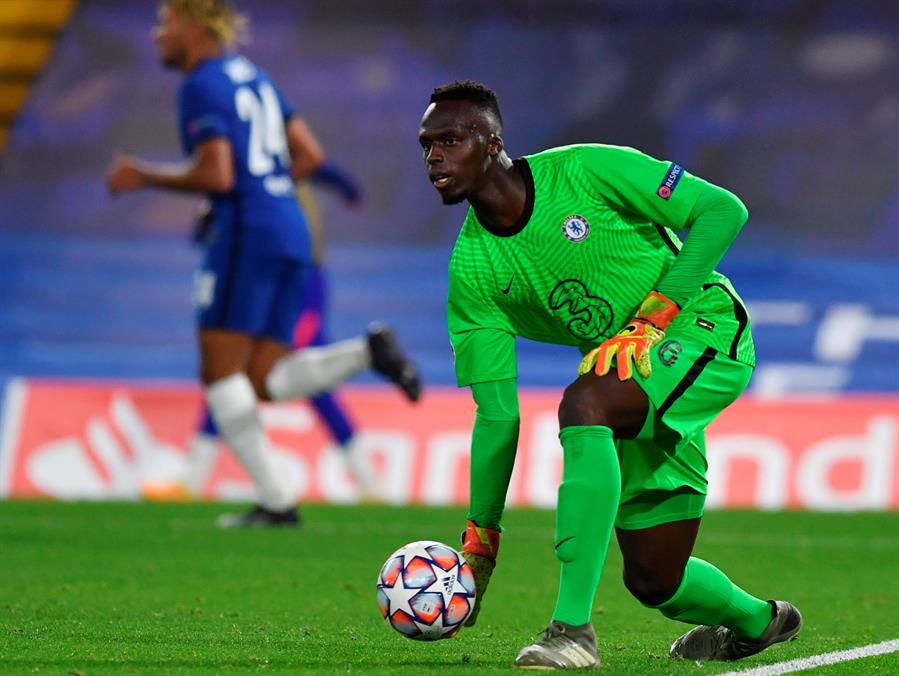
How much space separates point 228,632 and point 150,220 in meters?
9.71

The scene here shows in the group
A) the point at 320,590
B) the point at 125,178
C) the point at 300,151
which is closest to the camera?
the point at 320,590

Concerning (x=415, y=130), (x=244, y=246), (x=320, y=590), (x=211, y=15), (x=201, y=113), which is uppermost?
(x=415, y=130)

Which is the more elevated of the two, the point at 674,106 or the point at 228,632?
the point at 674,106

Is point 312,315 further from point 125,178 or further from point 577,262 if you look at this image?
point 577,262

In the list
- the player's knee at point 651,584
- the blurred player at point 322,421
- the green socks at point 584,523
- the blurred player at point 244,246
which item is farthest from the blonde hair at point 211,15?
the green socks at point 584,523

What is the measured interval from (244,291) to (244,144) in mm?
767

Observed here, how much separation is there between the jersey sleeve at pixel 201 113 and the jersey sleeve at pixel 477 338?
14.1 ft

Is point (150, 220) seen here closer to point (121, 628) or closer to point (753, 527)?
point (753, 527)

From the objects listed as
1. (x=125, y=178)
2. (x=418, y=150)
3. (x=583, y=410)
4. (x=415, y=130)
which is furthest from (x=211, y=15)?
(x=415, y=130)

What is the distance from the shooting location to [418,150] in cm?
1448

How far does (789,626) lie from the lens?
15.8ft

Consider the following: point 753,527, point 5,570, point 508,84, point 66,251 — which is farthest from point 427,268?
point 5,570

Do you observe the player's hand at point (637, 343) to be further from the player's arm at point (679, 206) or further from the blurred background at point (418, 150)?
the blurred background at point (418, 150)

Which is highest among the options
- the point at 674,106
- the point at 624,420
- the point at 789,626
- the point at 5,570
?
the point at 674,106
